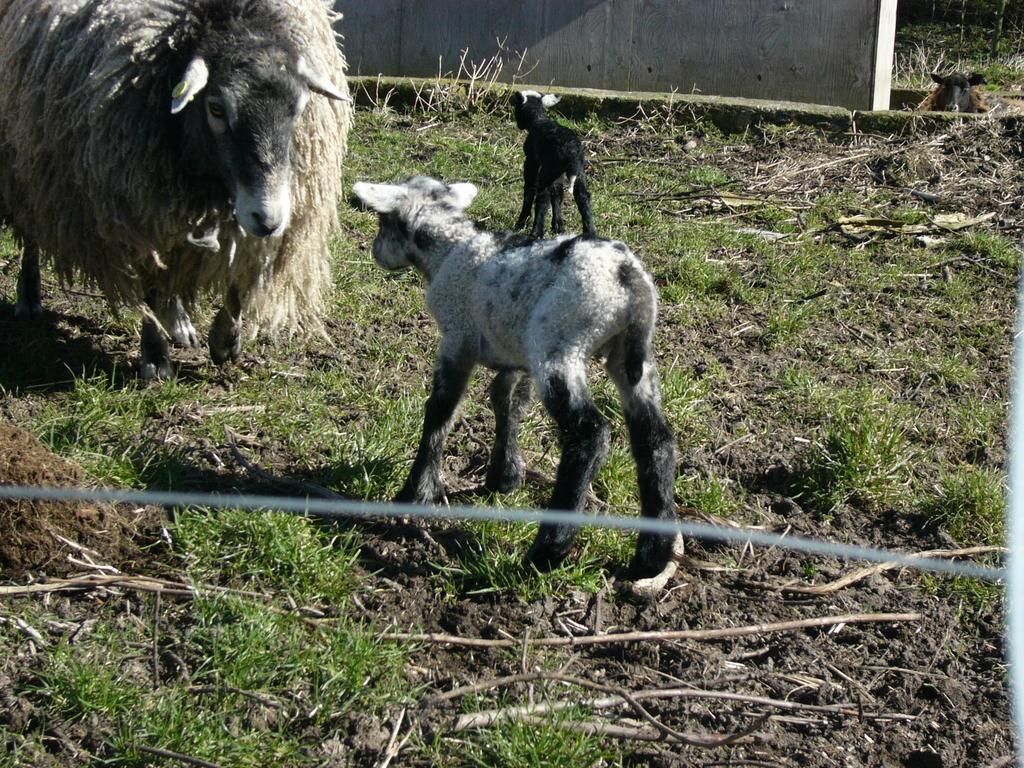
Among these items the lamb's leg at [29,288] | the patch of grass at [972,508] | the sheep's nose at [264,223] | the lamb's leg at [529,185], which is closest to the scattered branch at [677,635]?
Answer: the patch of grass at [972,508]

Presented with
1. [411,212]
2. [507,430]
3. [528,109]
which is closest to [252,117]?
[411,212]

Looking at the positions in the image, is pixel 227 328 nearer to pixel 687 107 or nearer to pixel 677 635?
pixel 677 635

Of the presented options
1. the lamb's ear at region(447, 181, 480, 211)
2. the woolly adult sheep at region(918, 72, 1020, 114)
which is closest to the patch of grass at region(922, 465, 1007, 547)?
the lamb's ear at region(447, 181, 480, 211)

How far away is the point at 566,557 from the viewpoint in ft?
12.1

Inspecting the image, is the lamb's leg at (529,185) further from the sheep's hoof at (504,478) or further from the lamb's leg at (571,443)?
the lamb's leg at (571,443)

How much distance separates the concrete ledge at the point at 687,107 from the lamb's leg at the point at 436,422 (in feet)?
20.8

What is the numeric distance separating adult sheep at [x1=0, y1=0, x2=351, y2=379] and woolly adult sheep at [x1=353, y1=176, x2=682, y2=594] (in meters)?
0.72

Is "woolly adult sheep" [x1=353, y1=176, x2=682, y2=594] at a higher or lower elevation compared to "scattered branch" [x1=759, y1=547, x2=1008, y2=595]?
higher

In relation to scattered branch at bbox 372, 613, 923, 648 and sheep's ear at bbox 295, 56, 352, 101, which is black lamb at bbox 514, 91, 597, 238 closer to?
sheep's ear at bbox 295, 56, 352, 101

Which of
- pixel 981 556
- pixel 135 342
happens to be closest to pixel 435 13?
pixel 135 342

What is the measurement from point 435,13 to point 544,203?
481 cm

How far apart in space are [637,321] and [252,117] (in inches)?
71.9

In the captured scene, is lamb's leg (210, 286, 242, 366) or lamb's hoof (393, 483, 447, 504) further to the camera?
lamb's leg (210, 286, 242, 366)

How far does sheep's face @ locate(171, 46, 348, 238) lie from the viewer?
4.48m
